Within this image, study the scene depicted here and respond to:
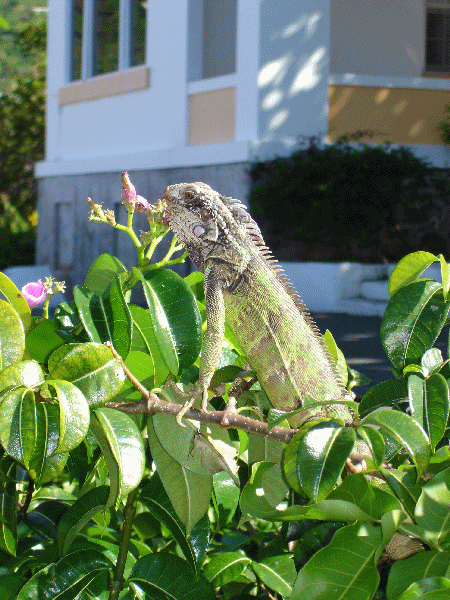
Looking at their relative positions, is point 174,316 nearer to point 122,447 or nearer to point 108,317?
point 108,317

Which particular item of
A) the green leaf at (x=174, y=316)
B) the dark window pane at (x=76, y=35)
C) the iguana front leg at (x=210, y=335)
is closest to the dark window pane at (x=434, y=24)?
the dark window pane at (x=76, y=35)

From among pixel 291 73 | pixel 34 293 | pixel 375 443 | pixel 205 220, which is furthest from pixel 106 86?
pixel 375 443

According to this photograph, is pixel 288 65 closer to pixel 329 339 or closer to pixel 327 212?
pixel 327 212

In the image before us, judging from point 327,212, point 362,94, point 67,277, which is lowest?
point 67,277

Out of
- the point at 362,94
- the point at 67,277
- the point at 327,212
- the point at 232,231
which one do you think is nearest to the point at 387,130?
the point at 362,94

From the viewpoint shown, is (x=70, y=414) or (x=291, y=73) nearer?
(x=70, y=414)

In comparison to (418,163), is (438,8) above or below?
above
